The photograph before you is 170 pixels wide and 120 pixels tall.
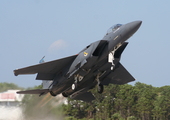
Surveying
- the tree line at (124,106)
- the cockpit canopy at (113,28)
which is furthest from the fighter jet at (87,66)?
the tree line at (124,106)

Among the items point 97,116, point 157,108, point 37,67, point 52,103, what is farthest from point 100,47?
point 97,116

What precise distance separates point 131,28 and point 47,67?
5.42 meters

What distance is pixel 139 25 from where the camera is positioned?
1362cm

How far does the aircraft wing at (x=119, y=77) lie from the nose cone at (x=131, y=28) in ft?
16.5

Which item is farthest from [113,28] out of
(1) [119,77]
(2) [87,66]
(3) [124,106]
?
(3) [124,106]

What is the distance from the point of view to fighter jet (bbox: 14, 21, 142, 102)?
14.2 metres

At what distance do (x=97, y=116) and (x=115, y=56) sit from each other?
85.3ft

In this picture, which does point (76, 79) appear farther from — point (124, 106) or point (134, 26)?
point (124, 106)

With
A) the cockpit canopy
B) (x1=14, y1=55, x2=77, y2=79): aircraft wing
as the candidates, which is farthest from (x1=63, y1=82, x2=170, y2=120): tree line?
the cockpit canopy

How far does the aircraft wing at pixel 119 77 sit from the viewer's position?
1856cm

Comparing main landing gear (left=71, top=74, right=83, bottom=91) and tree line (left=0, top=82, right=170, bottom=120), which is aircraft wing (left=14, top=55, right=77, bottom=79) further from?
tree line (left=0, top=82, right=170, bottom=120)

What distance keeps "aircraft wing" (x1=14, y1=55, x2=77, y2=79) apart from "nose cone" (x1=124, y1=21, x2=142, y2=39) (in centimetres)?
345

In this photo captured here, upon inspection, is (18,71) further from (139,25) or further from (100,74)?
(139,25)

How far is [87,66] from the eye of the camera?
14.6m
